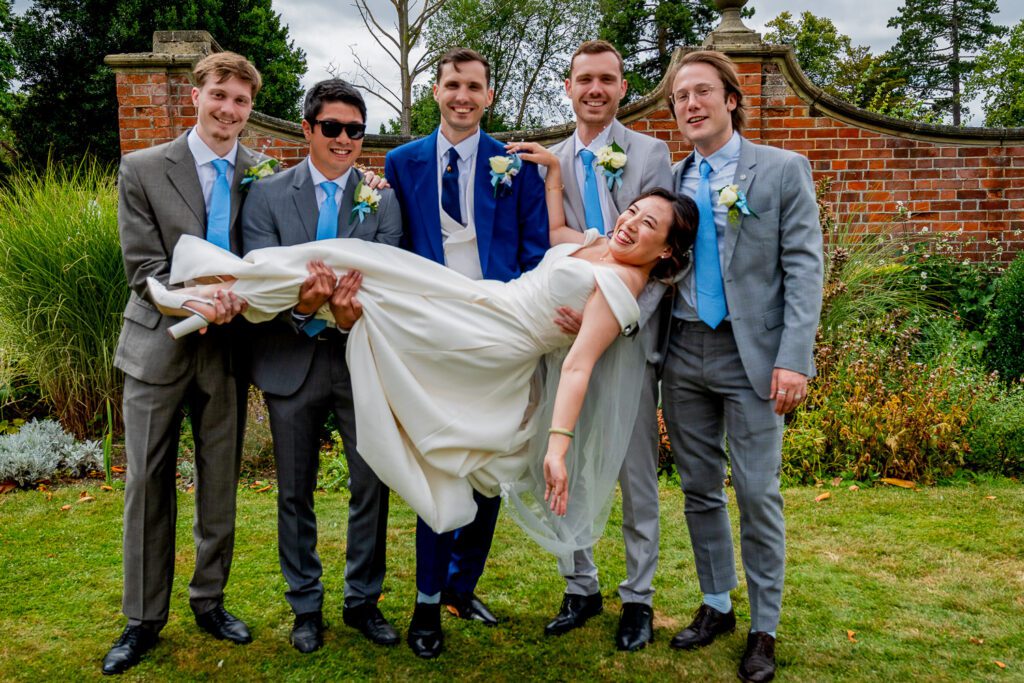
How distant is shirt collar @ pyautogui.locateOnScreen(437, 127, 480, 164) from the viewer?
11.6 ft

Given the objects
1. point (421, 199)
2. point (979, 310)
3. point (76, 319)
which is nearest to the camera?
point (421, 199)

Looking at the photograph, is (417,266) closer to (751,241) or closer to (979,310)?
(751,241)

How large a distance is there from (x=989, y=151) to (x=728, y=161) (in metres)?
6.56

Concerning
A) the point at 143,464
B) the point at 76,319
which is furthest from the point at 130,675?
the point at 76,319

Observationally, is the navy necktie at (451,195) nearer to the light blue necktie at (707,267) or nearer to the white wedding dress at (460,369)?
the white wedding dress at (460,369)

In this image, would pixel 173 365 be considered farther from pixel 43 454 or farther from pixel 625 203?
Result: pixel 43 454

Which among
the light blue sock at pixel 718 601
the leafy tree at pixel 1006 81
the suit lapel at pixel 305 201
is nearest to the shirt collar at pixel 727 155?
the suit lapel at pixel 305 201

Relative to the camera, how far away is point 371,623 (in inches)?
139

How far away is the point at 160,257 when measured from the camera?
3209 millimetres

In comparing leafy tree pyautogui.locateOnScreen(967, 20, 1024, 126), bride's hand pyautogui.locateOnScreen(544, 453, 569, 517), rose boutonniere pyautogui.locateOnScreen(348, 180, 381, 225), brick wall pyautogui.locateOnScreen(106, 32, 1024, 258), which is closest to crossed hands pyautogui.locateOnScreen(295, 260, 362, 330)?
rose boutonniere pyautogui.locateOnScreen(348, 180, 381, 225)

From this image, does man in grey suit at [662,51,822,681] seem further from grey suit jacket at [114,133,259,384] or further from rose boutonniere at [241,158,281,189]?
grey suit jacket at [114,133,259,384]

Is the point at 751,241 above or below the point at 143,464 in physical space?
above

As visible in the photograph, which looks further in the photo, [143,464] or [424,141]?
[424,141]

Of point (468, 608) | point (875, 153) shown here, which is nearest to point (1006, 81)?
point (875, 153)
